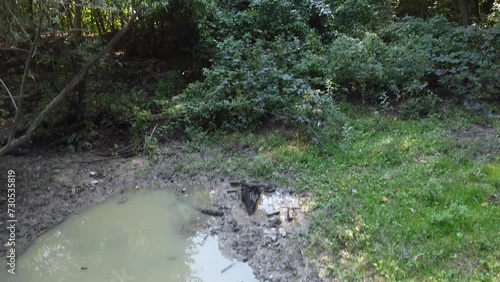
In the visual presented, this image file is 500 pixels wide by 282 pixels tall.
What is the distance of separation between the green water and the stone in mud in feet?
1.71

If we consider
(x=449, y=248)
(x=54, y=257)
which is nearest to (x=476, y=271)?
(x=449, y=248)

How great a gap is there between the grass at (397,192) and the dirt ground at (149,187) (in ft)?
0.91

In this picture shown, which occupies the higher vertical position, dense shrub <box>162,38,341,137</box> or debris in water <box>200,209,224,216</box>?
dense shrub <box>162,38,341,137</box>

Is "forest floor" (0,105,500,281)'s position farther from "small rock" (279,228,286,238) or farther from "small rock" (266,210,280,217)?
"small rock" (266,210,280,217)

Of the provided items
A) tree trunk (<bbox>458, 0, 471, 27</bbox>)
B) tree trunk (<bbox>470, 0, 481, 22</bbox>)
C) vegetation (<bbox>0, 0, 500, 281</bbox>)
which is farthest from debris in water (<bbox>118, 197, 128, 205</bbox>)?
tree trunk (<bbox>470, 0, 481, 22</bbox>)

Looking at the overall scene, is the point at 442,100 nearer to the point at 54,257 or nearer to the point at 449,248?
the point at 449,248

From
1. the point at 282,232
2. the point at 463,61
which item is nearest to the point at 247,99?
the point at 282,232

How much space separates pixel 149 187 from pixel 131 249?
121 cm

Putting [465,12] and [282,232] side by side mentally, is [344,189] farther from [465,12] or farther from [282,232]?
[465,12]

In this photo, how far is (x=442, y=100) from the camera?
23.5ft

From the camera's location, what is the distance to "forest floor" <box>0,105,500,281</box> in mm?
3846

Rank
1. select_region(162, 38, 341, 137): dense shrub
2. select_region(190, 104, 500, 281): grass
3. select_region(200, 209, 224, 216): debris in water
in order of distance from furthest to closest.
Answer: select_region(162, 38, 341, 137): dense shrub < select_region(200, 209, 224, 216): debris in water < select_region(190, 104, 500, 281): grass

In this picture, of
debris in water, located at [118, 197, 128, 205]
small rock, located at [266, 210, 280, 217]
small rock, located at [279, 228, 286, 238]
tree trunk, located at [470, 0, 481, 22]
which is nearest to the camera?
small rock, located at [279, 228, 286, 238]

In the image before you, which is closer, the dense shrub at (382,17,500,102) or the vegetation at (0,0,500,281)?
the vegetation at (0,0,500,281)
